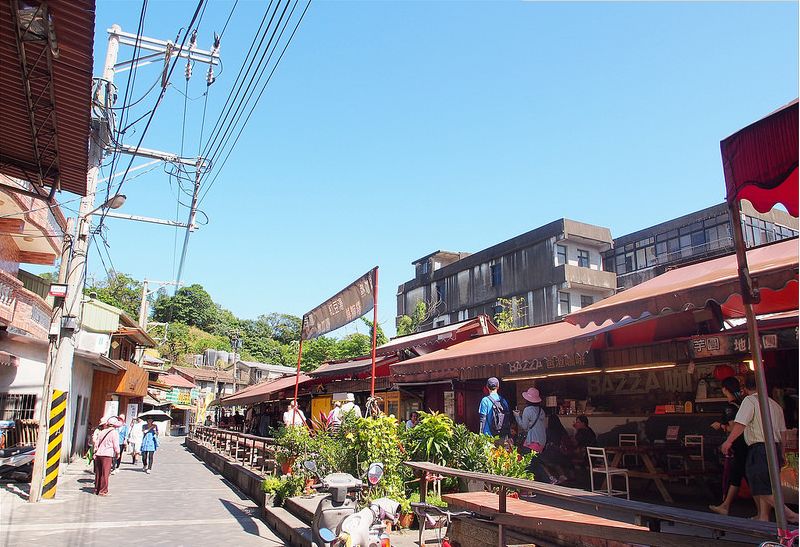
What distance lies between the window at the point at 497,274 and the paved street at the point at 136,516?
24536mm

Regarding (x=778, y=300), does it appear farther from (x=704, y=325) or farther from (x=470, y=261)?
(x=470, y=261)

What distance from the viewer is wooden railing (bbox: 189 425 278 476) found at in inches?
488

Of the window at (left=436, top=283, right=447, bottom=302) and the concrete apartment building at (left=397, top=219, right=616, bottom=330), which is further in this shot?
the window at (left=436, top=283, right=447, bottom=302)

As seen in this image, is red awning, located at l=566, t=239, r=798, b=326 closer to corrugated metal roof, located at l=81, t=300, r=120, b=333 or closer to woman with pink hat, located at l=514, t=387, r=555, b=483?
woman with pink hat, located at l=514, t=387, r=555, b=483

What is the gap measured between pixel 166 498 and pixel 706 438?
10853 millimetres

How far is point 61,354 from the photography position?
11.9 metres

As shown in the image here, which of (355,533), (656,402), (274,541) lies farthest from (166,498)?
(656,402)

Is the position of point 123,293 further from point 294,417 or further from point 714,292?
point 714,292

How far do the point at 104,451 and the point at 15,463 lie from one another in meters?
3.03

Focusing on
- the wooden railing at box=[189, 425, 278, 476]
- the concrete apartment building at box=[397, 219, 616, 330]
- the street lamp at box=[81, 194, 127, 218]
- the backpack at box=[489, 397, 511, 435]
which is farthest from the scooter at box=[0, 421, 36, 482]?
the concrete apartment building at box=[397, 219, 616, 330]

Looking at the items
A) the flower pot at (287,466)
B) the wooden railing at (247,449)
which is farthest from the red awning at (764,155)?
the wooden railing at (247,449)

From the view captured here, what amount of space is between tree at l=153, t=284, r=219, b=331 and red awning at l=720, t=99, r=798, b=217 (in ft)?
281

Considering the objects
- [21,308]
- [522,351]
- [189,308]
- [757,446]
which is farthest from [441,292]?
[189,308]

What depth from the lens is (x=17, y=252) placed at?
17.6 metres
